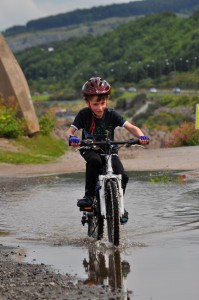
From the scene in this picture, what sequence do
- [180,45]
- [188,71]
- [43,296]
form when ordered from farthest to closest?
[180,45] → [188,71] → [43,296]

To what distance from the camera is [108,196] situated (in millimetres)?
9492

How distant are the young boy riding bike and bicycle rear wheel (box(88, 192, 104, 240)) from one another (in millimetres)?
135

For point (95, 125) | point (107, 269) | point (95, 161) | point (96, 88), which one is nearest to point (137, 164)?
point (95, 125)

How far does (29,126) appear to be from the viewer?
25.3 metres

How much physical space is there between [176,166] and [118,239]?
37.5ft

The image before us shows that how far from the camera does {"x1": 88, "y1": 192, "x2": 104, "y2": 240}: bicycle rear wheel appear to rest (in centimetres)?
976

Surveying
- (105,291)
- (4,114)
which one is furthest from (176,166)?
(105,291)

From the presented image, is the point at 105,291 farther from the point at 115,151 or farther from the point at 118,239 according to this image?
the point at 115,151

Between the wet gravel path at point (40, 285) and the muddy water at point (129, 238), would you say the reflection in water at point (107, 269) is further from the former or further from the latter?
the wet gravel path at point (40, 285)

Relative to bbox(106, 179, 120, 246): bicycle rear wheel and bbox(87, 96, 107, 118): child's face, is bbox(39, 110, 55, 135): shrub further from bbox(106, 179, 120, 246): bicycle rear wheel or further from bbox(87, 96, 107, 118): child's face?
bbox(106, 179, 120, 246): bicycle rear wheel

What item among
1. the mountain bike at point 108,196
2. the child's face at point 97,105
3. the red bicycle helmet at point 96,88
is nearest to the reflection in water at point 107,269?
the mountain bike at point 108,196

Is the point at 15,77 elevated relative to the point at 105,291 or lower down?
elevated

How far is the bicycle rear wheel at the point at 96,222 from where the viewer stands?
9.76m

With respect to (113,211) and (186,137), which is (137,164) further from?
(113,211)
